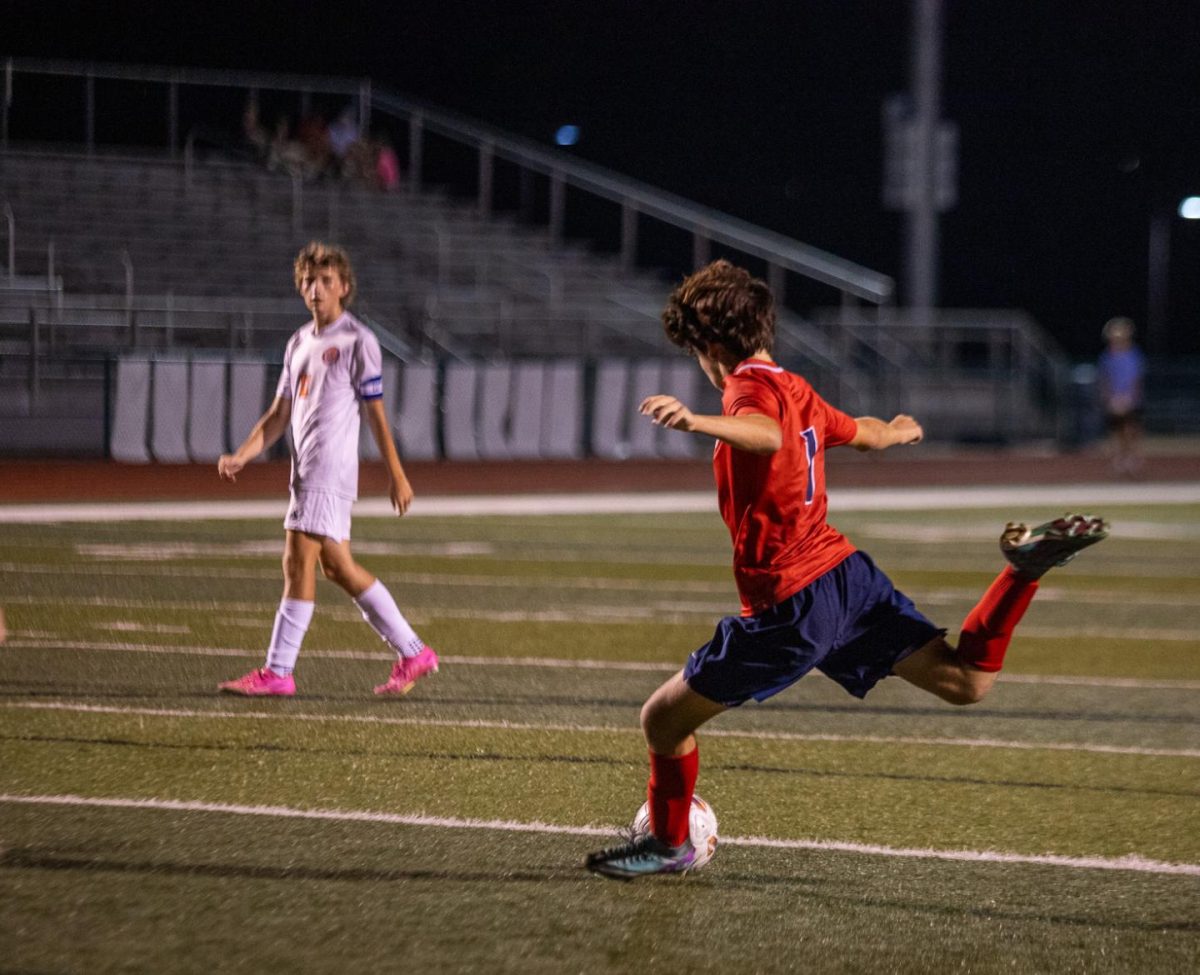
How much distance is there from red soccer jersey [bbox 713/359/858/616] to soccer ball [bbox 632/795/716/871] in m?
0.56

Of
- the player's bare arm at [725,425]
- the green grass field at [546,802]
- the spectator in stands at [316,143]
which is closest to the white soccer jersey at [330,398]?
the green grass field at [546,802]

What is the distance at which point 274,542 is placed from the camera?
13.5 m

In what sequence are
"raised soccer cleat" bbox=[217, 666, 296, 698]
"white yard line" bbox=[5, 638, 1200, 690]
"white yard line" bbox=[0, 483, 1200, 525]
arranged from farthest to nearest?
"white yard line" bbox=[0, 483, 1200, 525] < "white yard line" bbox=[5, 638, 1200, 690] < "raised soccer cleat" bbox=[217, 666, 296, 698]

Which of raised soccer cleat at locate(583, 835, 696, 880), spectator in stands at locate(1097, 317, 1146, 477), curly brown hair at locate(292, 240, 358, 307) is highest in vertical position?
spectator in stands at locate(1097, 317, 1146, 477)

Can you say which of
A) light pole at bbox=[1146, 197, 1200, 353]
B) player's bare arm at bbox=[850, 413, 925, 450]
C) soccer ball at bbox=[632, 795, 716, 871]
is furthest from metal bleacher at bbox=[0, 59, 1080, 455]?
light pole at bbox=[1146, 197, 1200, 353]

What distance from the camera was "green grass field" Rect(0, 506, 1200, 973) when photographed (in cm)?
401

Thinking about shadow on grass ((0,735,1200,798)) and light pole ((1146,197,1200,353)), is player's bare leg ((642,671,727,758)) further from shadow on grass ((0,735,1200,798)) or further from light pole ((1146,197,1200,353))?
light pole ((1146,197,1200,353))

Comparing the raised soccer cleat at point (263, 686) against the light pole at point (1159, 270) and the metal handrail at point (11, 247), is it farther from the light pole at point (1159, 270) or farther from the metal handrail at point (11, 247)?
the light pole at point (1159, 270)

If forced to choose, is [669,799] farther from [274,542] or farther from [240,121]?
[240,121]

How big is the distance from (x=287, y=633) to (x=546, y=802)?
83.3 inches

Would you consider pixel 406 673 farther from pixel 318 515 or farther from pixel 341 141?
pixel 341 141

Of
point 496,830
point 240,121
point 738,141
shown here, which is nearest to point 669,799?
point 496,830

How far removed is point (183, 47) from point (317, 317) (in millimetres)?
26107

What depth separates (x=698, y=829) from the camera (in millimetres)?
4559
